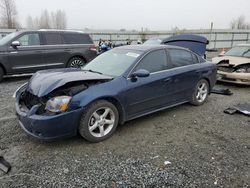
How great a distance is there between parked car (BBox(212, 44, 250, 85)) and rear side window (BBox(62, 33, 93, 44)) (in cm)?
516

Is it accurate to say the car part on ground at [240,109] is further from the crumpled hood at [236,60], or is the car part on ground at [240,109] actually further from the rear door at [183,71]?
the crumpled hood at [236,60]

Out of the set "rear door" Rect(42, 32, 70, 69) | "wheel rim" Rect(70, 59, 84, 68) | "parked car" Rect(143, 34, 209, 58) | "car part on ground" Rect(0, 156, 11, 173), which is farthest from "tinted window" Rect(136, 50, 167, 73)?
"wheel rim" Rect(70, 59, 84, 68)

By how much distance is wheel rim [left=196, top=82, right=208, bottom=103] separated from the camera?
593 cm

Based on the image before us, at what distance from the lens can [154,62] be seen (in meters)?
4.81

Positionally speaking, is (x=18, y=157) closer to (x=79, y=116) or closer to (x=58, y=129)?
(x=58, y=129)

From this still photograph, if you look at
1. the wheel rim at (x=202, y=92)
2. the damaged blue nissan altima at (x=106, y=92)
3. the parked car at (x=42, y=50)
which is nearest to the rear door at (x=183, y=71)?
the damaged blue nissan altima at (x=106, y=92)

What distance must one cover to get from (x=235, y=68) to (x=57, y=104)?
6458 millimetres

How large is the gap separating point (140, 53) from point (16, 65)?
5.46 m

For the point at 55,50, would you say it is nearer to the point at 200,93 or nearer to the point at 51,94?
the point at 200,93

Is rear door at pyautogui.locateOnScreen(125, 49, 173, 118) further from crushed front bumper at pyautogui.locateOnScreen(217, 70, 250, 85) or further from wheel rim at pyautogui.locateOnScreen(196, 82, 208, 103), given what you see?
crushed front bumper at pyautogui.locateOnScreen(217, 70, 250, 85)

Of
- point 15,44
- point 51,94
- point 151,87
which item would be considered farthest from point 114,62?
point 15,44

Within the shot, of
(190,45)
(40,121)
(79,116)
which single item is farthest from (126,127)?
(190,45)

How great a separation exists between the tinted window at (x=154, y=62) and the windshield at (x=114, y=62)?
0.56 ft

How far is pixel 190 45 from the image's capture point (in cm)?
870
